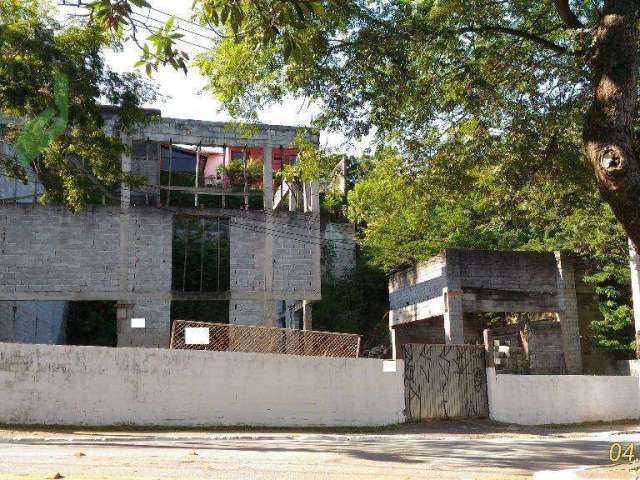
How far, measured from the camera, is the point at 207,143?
22.0m

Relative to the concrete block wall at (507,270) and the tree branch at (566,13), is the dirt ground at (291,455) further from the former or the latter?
the concrete block wall at (507,270)

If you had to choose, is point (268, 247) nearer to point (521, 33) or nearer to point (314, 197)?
point (314, 197)

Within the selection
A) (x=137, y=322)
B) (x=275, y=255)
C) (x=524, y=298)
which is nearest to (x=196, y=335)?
(x=137, y=322)

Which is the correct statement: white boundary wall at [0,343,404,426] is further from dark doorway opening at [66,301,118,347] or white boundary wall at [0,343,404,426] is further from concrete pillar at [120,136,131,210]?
dark doorway opening at [66,301,118,347]

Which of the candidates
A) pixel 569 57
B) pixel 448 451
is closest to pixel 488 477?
pixel 448 451

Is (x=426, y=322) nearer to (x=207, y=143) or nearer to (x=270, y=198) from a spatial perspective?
(x=270, y=198)

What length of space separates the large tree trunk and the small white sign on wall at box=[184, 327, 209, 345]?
364 inches

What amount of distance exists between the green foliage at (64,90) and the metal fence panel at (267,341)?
4.20 meters

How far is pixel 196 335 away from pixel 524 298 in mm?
10938

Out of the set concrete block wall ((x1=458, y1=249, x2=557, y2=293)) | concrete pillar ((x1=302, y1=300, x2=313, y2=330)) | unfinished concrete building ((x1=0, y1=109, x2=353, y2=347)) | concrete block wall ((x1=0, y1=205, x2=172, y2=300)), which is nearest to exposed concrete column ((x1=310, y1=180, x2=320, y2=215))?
unfinished concrete building ((x1=0, y1=109, x2=353, y2=347))

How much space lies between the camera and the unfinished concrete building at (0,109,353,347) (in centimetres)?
2022

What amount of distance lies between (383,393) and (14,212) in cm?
1196

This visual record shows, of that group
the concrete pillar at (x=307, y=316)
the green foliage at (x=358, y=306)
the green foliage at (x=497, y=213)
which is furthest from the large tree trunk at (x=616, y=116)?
the green foliage at (x=358, y=306)

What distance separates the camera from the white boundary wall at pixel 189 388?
43.2 feet
